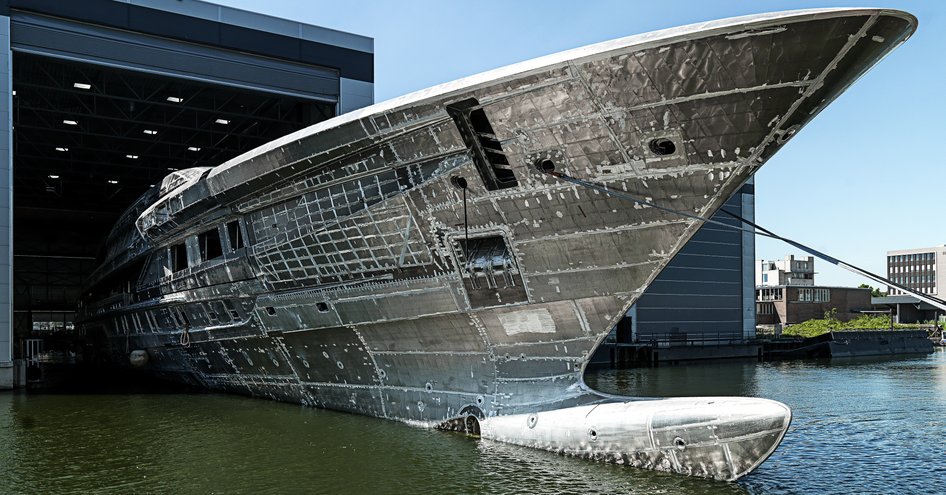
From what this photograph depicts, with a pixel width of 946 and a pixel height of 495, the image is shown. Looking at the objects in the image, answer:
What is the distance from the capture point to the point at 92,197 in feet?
157

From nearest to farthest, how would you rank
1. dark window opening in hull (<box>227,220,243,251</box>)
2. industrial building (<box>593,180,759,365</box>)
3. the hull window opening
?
the hull window opening < dark window opening in hull (<box>227,220,243,251</box>) < industrial building (<box>593,180,759,365</box>)

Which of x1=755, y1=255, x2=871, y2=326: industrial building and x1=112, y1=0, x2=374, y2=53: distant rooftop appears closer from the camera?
x1=112, y1=0, x2=374, y2=53: distant rooftop

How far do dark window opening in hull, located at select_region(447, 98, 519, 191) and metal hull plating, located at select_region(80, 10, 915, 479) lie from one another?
0.03 metres

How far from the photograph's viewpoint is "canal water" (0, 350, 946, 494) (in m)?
9.98

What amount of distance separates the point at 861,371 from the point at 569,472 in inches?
1198

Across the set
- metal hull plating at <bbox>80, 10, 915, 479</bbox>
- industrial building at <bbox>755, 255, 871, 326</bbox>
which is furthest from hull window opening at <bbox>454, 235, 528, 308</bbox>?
industrial building at <bbox>755, 255, 871, 326</bbox>

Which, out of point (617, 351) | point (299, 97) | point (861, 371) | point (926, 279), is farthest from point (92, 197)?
point (926, 279)

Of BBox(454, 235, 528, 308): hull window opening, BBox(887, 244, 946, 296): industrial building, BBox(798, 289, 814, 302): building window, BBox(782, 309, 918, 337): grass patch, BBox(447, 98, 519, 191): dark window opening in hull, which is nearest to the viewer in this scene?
BBox(447, 98, 519, 191): dark window opening in hull

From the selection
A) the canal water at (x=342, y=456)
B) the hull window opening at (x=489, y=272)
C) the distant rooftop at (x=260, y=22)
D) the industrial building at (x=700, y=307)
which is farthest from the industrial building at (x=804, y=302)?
the hull window opening at (x=489, y=272)

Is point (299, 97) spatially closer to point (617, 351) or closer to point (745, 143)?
point (745, 143)

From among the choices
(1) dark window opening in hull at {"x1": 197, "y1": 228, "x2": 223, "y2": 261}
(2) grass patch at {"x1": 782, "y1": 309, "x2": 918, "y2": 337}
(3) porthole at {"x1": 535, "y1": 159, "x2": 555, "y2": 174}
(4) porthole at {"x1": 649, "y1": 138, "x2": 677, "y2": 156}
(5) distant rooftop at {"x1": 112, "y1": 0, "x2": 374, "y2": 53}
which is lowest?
(2) grass patch at {"x1": 782, "y1": 309, "x2": 918, "y2": 337}

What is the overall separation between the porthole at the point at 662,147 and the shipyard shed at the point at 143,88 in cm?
1754

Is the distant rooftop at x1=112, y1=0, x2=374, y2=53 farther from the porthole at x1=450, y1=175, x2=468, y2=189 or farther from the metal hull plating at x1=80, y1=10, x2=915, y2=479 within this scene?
the porthole at x1=450, y1=175, x2=468, y2=189

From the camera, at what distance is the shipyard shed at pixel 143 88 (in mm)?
21641
